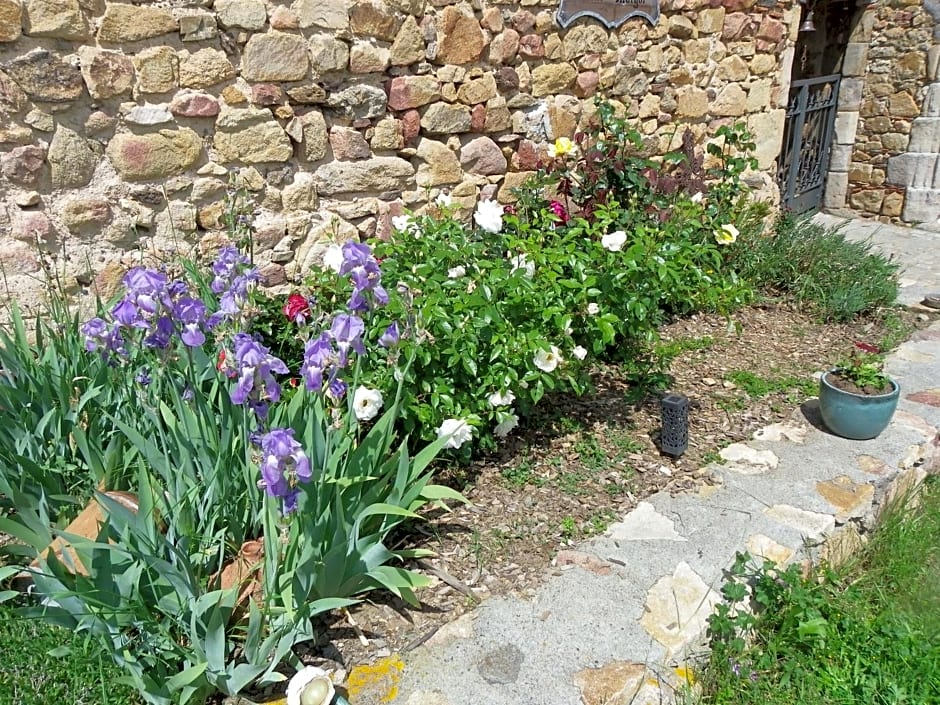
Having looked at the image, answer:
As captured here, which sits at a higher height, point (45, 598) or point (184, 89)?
point (184, 89)

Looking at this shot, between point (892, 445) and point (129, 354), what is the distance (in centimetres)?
310

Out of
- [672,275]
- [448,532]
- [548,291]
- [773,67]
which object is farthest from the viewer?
[773,67]

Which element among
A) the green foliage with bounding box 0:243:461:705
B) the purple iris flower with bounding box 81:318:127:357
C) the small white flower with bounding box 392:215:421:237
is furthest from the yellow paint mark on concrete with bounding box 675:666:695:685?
the small white flower with bounding box 392:215:421:237

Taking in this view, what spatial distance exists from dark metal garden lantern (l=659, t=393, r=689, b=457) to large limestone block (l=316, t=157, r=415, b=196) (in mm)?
1749

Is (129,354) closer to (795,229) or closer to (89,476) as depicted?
(89,476)

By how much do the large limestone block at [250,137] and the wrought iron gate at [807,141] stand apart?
542cm

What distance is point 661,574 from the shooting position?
2441mm

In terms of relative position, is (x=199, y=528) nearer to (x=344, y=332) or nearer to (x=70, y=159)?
(x=344, y=332)

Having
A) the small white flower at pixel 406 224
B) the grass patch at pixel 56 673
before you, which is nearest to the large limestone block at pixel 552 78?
the small white flower at pixel 406 224

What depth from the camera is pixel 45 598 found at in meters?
1.87

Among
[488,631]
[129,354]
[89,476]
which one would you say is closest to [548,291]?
[488,631]

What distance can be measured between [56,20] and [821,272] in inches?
178

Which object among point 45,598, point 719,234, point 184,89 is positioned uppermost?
point 184,89

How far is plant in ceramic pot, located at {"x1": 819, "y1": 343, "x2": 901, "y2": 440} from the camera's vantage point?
3232mm
